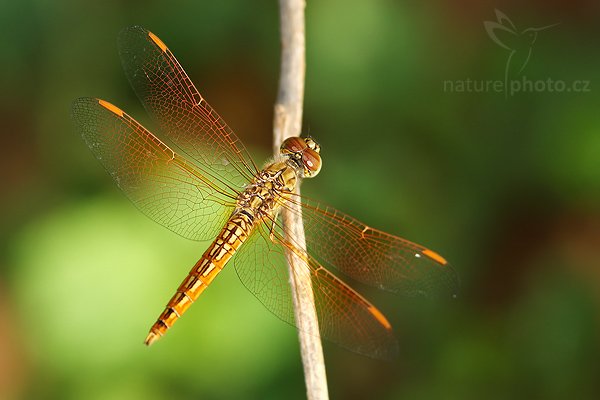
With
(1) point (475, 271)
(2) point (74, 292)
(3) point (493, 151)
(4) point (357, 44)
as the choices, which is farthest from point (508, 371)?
(2) point (74, 292)

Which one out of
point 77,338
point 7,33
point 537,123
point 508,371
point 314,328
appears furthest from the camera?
point 7,33

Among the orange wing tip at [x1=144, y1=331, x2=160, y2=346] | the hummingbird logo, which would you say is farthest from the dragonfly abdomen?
the hummingbird logo

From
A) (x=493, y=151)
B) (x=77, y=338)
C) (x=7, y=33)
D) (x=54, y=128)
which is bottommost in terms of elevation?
(x=77, y=338)

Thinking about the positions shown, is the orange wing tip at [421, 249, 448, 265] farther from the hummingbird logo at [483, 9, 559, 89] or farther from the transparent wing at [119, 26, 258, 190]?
the hummingbird logo at [483, 9, 559, 89]

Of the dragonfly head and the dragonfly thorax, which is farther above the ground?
the dragonfly head

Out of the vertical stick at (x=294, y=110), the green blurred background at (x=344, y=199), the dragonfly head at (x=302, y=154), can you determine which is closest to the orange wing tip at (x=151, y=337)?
the green blurred background at (x=344, y=199)

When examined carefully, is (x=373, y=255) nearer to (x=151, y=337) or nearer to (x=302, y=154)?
(x=302, y=154)

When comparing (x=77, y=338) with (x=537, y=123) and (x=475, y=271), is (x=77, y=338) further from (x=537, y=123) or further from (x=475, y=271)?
(x=537, y=123)
